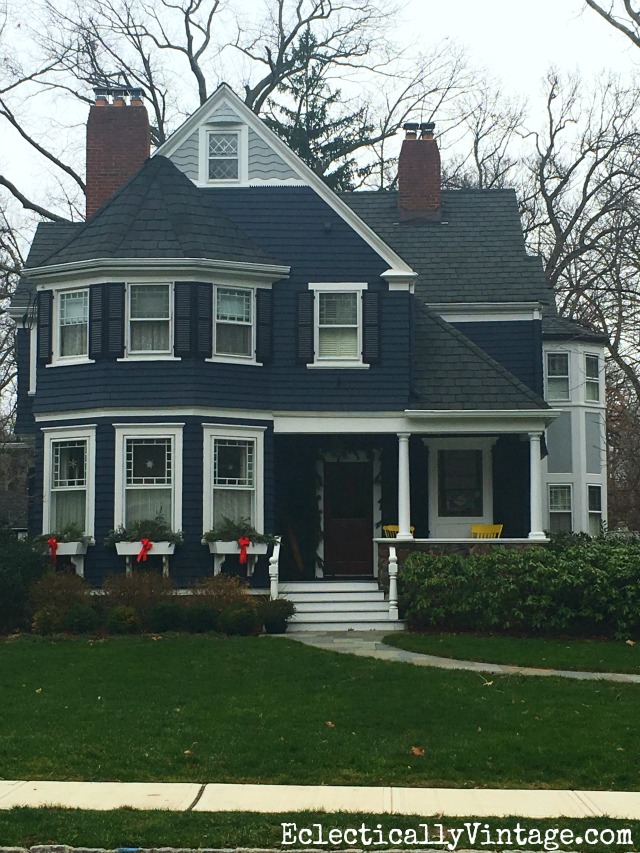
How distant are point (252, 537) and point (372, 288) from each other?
16.2 feet

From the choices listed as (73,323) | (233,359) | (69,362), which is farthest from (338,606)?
(73,323)

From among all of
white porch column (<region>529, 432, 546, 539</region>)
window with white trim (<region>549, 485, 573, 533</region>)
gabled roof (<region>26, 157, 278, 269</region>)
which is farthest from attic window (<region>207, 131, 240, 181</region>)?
window with white trim (<region>549, 485, 573, 533</region>)

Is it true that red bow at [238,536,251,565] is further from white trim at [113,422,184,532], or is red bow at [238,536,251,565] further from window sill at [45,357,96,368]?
window sill at [45,357,96,368]

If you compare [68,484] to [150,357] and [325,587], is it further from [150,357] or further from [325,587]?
[325,587]

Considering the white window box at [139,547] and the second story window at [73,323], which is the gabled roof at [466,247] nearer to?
the second story window at [73,323]

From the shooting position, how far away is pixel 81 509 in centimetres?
2103

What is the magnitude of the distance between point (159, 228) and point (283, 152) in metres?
3.02

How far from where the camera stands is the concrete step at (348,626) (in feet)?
64.9

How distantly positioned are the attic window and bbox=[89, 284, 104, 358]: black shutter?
3527 mm

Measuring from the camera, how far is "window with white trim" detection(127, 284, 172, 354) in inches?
829

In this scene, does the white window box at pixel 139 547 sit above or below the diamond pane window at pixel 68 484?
below

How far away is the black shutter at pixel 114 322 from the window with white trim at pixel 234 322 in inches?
62.5

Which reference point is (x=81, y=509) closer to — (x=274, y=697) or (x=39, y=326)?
(x=39, y=326)

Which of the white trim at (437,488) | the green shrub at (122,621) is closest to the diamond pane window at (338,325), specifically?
the white trim at (437,488)
